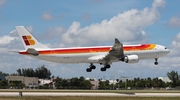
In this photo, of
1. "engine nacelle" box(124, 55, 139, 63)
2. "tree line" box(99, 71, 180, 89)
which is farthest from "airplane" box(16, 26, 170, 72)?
"tree line" box(99, 71, 180, 89)

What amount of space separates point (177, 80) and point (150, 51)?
107494 millimetres

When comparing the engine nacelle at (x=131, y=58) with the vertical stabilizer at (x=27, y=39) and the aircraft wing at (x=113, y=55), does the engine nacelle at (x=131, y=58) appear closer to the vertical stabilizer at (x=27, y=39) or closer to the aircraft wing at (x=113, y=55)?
the aircraft wing at (x=113, y=55)

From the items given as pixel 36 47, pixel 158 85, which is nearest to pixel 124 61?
pixel 36 47

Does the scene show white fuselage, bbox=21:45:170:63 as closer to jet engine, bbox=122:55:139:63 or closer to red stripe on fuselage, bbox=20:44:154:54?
red stripe on fuselage, bbox=20:44:154:54

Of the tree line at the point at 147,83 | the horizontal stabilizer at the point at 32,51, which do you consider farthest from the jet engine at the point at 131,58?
the tree line at the point at 147,83

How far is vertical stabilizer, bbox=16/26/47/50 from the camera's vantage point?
73500 mm

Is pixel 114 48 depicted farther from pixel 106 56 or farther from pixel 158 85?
pixel 158 85

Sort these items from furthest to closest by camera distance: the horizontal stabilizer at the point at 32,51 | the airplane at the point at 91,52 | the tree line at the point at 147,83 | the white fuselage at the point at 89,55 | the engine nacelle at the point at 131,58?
the tree line at the point at 147,83
the engine nacelle at the point at 131,58
the white fuselage at the point at 89,55
the airplane at the point at 91,52
the horizontal stabilizer at the point at 32,51

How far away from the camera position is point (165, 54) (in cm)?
8300

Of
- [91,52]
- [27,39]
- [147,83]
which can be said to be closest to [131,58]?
[91,52]

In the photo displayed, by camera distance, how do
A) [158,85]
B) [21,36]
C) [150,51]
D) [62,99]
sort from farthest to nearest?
[158,85], [150,51], [21,36], [62,99]

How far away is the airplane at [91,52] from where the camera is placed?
72963mm

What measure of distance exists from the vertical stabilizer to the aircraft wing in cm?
1183

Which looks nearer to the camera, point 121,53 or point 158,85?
point 121,53
